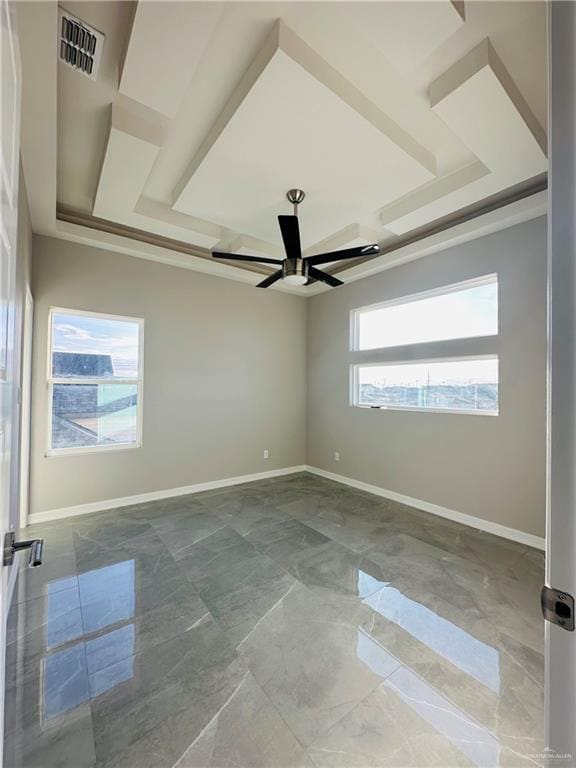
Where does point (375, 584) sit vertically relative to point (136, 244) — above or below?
below

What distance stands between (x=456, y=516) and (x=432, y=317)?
2.24m

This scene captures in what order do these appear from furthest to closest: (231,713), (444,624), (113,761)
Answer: (444,624) → (231,713) → (113,761)

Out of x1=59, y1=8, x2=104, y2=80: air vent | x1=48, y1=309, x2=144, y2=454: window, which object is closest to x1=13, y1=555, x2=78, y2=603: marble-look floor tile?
x1=48, y1=309, x2=144, y2=454: window

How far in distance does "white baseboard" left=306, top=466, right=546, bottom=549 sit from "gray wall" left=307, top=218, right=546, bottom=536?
55mm

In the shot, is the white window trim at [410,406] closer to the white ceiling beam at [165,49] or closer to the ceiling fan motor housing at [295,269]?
the ceiling fan motor housing at [295,269]

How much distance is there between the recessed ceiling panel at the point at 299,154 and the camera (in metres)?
1.78

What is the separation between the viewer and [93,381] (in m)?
3.68

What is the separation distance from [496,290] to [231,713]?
3811mm

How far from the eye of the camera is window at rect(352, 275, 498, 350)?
3.34m

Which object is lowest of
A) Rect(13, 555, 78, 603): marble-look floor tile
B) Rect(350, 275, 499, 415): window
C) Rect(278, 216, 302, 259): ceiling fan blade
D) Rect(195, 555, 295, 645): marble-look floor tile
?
Rect(13, 555, 78, 603): marble-look floor tile

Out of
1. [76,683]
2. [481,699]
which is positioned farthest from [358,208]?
[76,683]

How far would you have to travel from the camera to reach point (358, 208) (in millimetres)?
3051

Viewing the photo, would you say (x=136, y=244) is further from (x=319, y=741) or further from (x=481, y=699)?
(x=481, y=699)

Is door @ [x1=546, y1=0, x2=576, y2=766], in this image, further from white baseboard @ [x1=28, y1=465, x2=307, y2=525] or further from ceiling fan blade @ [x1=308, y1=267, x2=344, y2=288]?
white baseboard @ [x1=28, y1=465, x2=307, y2=525]
